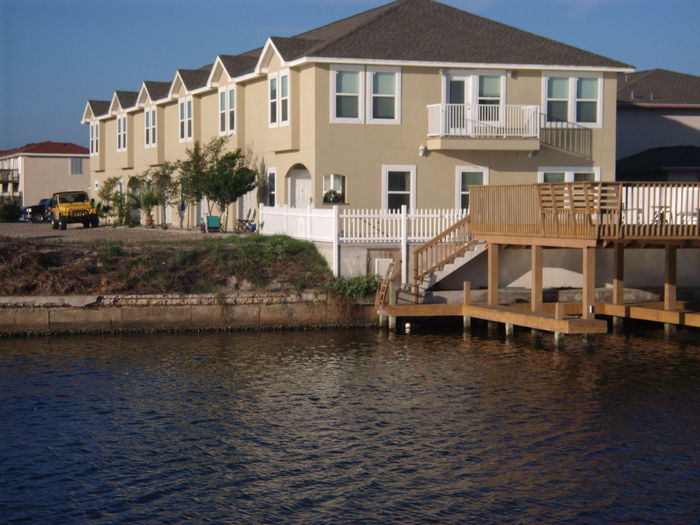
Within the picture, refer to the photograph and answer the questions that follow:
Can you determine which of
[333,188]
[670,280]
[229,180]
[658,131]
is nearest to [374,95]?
[333,188]

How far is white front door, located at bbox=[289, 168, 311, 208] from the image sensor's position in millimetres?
37094

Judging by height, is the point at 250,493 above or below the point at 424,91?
below

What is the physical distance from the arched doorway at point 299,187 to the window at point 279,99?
1.94m

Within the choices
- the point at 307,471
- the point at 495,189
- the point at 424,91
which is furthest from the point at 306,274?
the point at 307,471

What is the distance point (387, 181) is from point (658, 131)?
18391mm

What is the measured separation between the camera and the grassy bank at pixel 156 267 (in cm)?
2839

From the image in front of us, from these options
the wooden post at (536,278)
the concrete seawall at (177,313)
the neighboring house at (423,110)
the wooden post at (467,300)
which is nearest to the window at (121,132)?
the neighboring house at (423,110)

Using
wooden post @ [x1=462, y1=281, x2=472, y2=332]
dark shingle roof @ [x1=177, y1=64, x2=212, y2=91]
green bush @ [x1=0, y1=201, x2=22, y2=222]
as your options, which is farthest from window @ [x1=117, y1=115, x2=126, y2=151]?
wooden post @ [x1=462, y1=281, x2=472, y2=332]

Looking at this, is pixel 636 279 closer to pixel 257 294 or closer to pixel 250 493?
pixel 257 294

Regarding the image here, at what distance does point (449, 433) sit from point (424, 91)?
794 inches

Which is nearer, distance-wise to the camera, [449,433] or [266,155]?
[449,433]

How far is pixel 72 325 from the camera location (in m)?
27.4

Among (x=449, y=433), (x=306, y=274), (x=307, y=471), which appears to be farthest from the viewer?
(x=306, y=274)

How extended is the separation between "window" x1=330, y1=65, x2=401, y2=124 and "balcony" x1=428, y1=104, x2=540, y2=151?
1.43 meters
